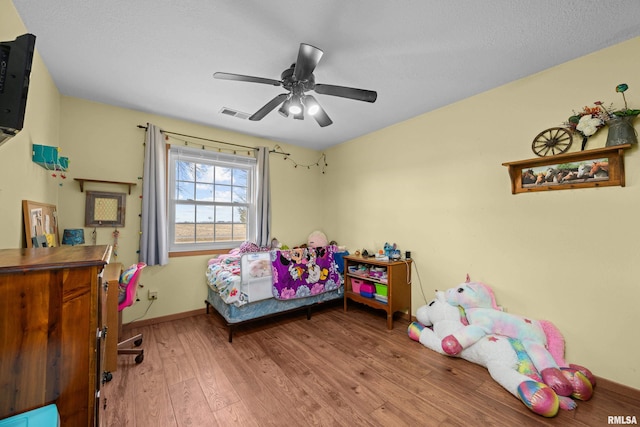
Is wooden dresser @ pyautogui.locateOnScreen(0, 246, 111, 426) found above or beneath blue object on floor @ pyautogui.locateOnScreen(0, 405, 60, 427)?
above

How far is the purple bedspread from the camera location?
2.82 metres

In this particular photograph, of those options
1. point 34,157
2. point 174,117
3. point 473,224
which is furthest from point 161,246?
point 473,224

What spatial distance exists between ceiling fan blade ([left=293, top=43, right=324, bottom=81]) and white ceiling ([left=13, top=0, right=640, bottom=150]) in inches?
10.9

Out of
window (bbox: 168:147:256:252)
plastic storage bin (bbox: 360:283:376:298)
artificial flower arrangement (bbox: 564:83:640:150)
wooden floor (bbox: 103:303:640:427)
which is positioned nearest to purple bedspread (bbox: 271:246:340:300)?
plastic storage bin (bbox: 360:283:376:298)

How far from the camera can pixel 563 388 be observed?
1.69 meters

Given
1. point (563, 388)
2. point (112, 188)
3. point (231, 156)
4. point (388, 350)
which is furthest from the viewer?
point (231, 156)

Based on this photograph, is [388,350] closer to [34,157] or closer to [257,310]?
[257,310]

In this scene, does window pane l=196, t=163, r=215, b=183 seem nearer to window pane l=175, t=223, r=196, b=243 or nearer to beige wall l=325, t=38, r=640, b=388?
window pane l=175, t=223, r=196, b=243

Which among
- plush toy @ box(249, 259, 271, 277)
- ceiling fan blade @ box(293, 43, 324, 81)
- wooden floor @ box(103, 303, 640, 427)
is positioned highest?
ceiling fan blade @ box(293, 43, 324, 81)

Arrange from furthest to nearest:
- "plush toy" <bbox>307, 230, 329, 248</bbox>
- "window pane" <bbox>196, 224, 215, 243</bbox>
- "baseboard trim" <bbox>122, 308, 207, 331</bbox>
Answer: "plush toy" <bbox>307, 230, 329, 248</bbox> < "window pane" <bbox>196, 224, 215, 243</bbox> < "baseboard trim" <bbox>122, 308, 207, 331</bbox>

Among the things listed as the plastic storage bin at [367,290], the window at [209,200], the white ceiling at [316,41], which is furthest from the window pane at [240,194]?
the plastic storage bin at [367,290]

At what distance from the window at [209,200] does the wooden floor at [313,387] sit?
1204 mm

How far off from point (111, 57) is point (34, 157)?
0.96 metres

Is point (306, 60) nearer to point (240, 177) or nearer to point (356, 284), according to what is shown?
point (240, 177)
